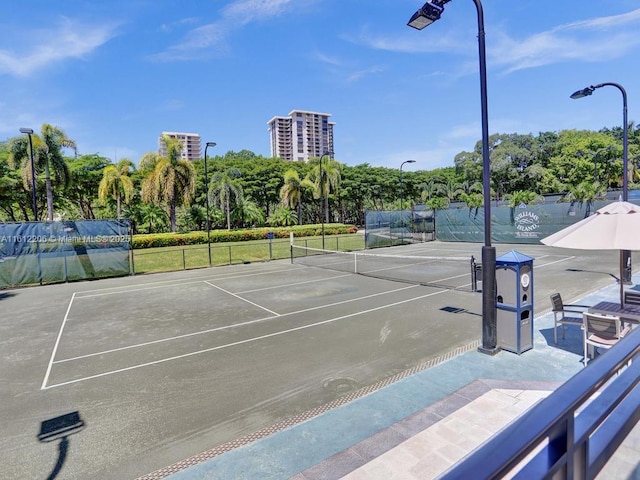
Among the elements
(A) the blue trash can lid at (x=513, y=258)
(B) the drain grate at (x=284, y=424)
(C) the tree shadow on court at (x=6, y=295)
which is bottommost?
(C) the tree shadow on court at (x=6, y=295)

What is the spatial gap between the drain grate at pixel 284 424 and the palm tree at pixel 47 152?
2753cm

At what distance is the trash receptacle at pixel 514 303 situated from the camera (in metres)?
6.25

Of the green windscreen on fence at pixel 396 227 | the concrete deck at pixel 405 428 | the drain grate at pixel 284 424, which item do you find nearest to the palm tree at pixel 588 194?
the green windscreen on fence at pixel 396 227

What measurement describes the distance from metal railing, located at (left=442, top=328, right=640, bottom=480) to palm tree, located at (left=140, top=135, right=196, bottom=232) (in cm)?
3727

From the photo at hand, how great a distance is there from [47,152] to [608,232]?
31590 mm

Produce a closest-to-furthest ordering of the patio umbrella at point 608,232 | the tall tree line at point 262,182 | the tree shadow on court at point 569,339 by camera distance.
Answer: the patio umbrella at point 608,232 → the tree shadow on court at point 569,339 → the tall tree line at point 262,182

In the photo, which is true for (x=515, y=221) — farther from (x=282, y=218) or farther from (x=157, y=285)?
(x=282, y=218)

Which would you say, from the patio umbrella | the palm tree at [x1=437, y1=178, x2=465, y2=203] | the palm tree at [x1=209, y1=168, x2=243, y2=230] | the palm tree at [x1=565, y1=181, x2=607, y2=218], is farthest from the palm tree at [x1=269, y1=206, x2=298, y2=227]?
the patio umbrella

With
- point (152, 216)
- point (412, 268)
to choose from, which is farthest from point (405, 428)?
point (152, 216)

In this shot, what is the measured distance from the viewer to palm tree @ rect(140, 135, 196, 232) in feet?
115

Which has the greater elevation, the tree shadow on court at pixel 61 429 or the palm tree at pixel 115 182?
the palm tree at pixel 115 182

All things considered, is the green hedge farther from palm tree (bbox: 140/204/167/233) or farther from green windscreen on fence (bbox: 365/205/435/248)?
green windscreen on fence (bbox: 365/205/435/248)

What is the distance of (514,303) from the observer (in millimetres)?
6281

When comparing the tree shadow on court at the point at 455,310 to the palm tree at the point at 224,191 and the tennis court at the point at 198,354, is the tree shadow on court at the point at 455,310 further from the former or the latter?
the palm tree at the point at 224,191
